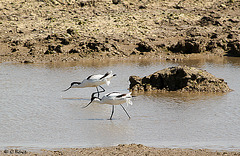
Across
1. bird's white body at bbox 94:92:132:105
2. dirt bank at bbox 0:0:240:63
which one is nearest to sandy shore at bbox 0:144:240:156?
bird's white body at bbox 94:92:132:105

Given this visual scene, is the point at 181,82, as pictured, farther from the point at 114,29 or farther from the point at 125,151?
the point at 114,29

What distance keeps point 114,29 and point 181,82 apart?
877 centimetres

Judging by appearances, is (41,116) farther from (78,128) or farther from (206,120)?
(206,120)

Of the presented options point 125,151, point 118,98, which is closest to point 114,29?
point 118,98

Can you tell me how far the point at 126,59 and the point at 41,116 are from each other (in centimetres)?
931

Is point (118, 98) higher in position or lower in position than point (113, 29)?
lower

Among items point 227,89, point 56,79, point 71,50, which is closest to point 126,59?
point 71,50

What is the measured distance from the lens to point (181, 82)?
37.8 ft

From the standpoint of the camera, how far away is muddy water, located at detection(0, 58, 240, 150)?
717cm

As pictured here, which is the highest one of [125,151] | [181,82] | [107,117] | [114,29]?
[114,29]

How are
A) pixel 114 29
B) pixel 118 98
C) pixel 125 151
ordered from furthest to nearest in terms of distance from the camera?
pixel 114 29 → pixel 118 98 → pixel 125 151

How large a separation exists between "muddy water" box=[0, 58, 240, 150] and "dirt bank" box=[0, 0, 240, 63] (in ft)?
14.8

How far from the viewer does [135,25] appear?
66.1 feet

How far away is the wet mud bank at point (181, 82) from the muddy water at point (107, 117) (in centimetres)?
40
